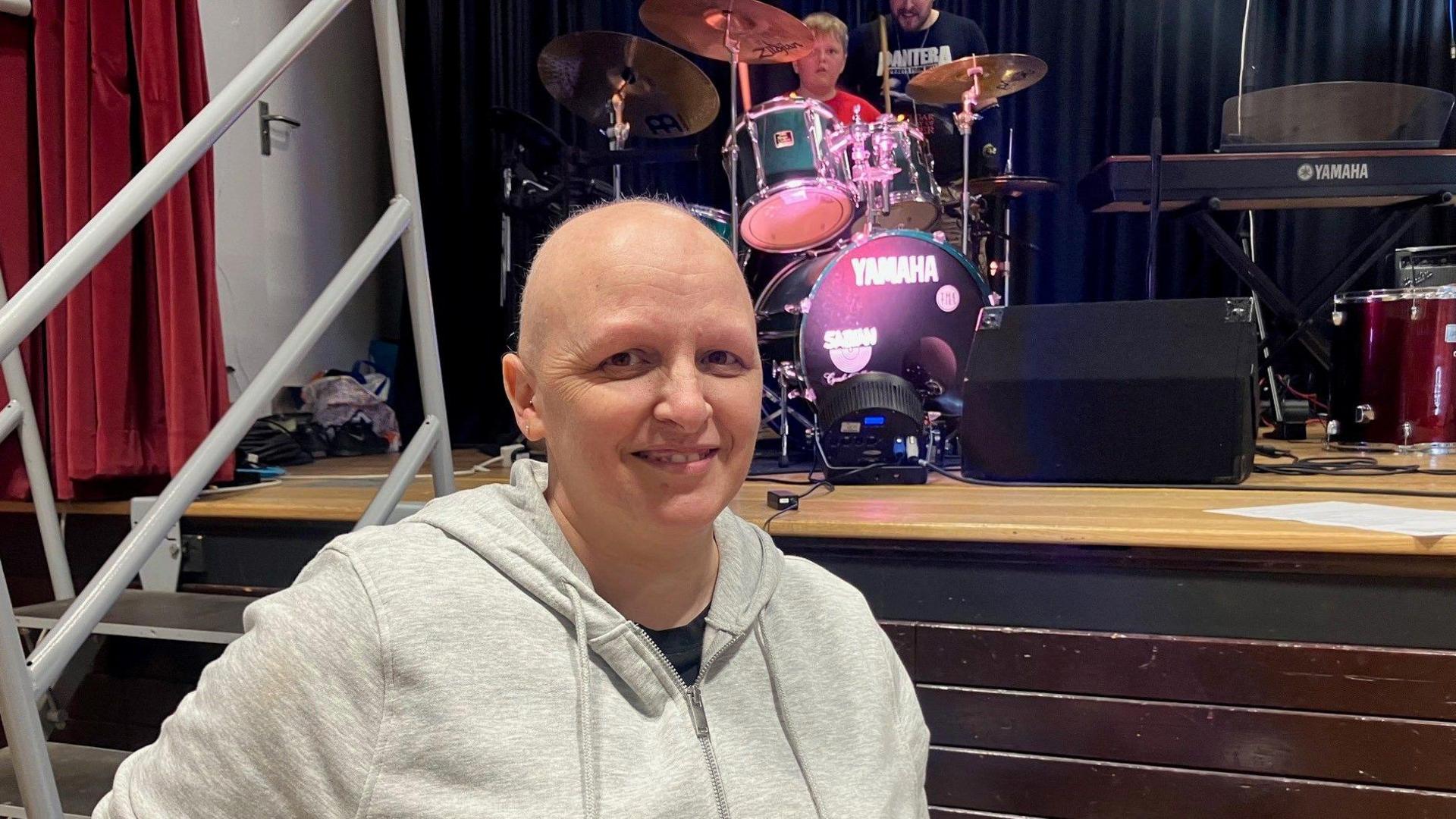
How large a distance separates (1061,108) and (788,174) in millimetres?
2081

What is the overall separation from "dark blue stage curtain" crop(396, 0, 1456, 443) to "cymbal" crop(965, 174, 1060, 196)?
0.63 metres

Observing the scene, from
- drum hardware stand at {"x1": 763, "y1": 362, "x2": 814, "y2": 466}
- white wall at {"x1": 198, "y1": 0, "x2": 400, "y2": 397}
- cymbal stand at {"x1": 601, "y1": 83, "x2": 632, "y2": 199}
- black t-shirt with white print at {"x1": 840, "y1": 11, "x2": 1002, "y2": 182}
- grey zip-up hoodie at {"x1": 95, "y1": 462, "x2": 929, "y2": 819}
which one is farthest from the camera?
black t-shirt with white print at {"x1": 840, "y1": 11, "x2": 1002, "y2": 182}

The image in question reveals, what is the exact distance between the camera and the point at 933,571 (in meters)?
1.63

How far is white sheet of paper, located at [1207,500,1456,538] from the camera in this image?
1.47 metres

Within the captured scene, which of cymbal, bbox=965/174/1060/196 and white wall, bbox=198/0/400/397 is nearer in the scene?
white wall, bbox=198/0/400/397

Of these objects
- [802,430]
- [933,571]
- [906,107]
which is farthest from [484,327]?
[933,571]

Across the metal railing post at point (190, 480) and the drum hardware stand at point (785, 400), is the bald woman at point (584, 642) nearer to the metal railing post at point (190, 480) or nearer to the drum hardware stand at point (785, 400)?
the metal railing post at point (190, 480)

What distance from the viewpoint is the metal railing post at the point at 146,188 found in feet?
3.14

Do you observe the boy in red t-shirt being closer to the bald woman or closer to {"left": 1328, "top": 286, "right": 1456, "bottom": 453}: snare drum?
{"left": 1328, "top": 286, "right": 1456, "bottom": 453}: snare drum

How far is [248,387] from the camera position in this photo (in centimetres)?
149

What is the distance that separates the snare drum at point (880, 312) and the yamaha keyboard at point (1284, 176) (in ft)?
2.23

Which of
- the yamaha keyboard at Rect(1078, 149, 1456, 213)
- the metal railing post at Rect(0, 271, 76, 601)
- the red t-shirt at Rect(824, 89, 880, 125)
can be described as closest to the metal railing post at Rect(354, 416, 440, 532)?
the metal railing post at Rect(0, 271, 76, 601)

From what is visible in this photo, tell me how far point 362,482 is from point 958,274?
72.1 inches

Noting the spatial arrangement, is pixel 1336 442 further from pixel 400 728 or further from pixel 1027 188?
pixel 400 728
